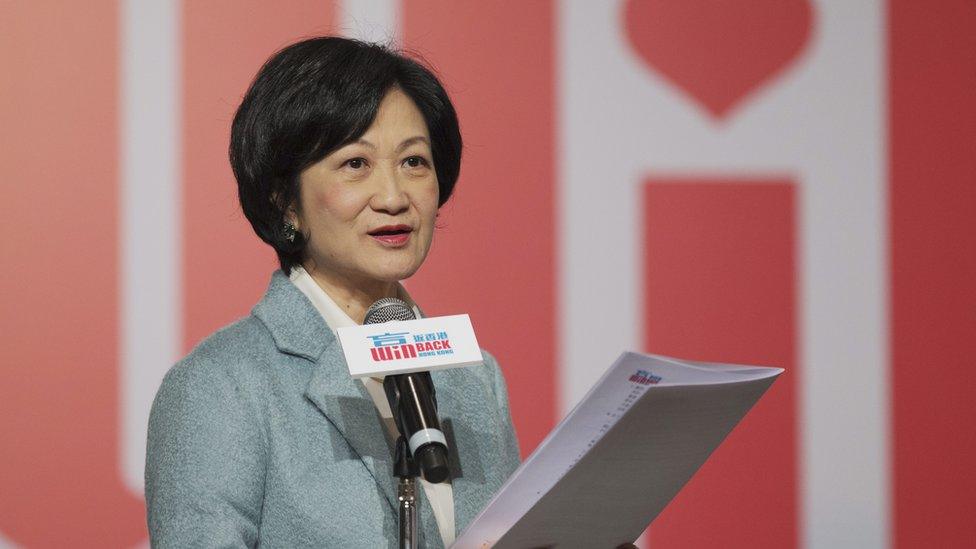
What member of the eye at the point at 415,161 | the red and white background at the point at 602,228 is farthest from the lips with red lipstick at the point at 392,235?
the red and white background at the point at 602,228

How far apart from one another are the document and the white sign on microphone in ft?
0.50

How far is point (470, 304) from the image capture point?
2625mm

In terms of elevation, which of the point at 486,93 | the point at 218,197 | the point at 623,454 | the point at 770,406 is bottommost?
the point at 770,406

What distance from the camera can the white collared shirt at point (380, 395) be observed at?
5.41 feet

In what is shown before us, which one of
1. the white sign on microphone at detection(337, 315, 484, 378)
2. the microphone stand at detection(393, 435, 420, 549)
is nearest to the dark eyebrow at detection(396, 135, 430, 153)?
the white sign on microphone at detection(337, 315, 484, 378)

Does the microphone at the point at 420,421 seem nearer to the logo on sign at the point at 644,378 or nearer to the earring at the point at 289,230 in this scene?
the logo on sign at the point at 644,378

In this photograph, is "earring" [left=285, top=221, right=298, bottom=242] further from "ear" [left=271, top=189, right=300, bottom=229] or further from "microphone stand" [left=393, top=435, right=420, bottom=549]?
"microphone stand" [left=393, top=435, right=420, bottom=549]

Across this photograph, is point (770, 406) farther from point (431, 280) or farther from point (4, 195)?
point (4, 195)

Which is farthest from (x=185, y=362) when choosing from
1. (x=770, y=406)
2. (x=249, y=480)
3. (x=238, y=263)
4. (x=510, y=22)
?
(x=770, y=406)

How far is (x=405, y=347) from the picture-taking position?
1.35 meters

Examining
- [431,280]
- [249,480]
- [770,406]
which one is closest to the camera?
[249,480]

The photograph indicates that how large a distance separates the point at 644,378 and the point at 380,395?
0.53 m

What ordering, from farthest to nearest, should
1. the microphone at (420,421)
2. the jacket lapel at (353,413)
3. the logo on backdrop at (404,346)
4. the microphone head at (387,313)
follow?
the jacket lapel at (353,413) → the microphone head at (387,313) → the logo on backdrop at (404,346) → the microphone at (420,421)

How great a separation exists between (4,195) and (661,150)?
53.8 inches
